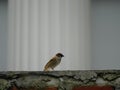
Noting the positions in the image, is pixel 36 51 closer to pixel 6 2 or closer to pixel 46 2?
pixel 46 2

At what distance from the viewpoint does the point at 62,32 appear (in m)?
2.73

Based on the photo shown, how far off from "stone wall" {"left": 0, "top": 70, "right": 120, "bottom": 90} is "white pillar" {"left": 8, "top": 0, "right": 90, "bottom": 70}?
2.33 ft

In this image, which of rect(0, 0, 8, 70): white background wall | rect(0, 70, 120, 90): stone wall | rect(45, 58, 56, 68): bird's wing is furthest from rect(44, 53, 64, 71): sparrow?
rect(0, 0, 8, 70): white background wall

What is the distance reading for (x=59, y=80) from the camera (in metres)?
1.96

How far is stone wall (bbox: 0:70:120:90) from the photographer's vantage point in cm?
194

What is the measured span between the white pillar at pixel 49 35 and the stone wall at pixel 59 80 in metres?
0.71

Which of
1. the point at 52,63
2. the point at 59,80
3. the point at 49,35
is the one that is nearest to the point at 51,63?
the point at 52,63

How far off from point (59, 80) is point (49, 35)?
0.79m

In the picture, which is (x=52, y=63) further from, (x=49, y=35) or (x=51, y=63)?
(x=49, y=35)

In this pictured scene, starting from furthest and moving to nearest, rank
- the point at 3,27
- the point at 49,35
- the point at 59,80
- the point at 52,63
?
1. the point at 3,27
2. the point at 49,35
3. the point at 52,63
4. the point at 59,80

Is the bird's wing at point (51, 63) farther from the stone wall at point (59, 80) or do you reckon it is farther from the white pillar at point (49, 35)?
the stone wall at point (59, 80)

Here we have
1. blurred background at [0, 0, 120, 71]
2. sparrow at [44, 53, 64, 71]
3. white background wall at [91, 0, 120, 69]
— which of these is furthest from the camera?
white background wall at [91, 0, 120, 69]

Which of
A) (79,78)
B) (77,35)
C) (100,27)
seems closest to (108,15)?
(100,27)

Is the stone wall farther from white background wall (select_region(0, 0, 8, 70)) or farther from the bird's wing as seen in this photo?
white background wall (select_region(0, 0, 8, 70))
